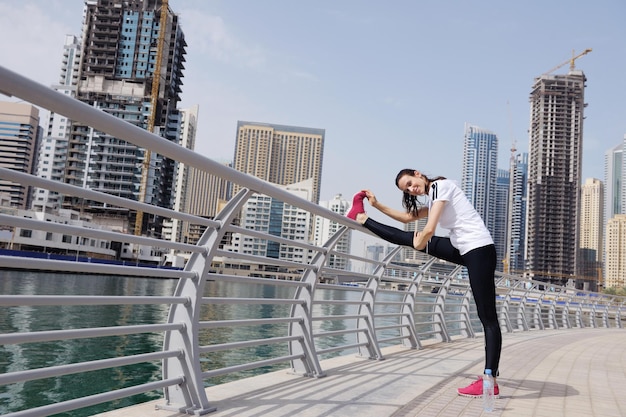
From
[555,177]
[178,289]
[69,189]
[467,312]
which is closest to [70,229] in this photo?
[69,189]

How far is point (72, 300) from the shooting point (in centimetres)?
213

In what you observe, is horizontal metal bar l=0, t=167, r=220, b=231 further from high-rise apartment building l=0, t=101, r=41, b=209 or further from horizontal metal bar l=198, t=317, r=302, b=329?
high-rise apartment building l=0, t=101, r=41, b=209

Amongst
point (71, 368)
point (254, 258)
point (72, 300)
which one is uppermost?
point (254, 258)

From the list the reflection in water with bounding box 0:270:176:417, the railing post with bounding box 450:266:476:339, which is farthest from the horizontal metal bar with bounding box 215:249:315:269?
the railing post with bounding box 450:266:476:339

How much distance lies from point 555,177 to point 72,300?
164 m

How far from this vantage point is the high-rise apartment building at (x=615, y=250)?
18500 centimetres

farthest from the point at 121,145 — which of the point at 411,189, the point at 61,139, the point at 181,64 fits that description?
the point at 411,189

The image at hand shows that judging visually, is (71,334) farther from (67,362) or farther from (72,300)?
(67,362)

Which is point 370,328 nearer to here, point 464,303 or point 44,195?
point 464,303

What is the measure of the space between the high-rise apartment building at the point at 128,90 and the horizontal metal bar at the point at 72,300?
120 m

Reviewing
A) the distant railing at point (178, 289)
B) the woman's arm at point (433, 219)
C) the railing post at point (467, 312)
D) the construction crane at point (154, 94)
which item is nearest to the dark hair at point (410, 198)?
the woman's arm at point (433, 219)

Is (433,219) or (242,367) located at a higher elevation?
(433,219)

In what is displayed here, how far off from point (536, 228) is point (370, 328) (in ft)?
514

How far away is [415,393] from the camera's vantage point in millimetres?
3867
